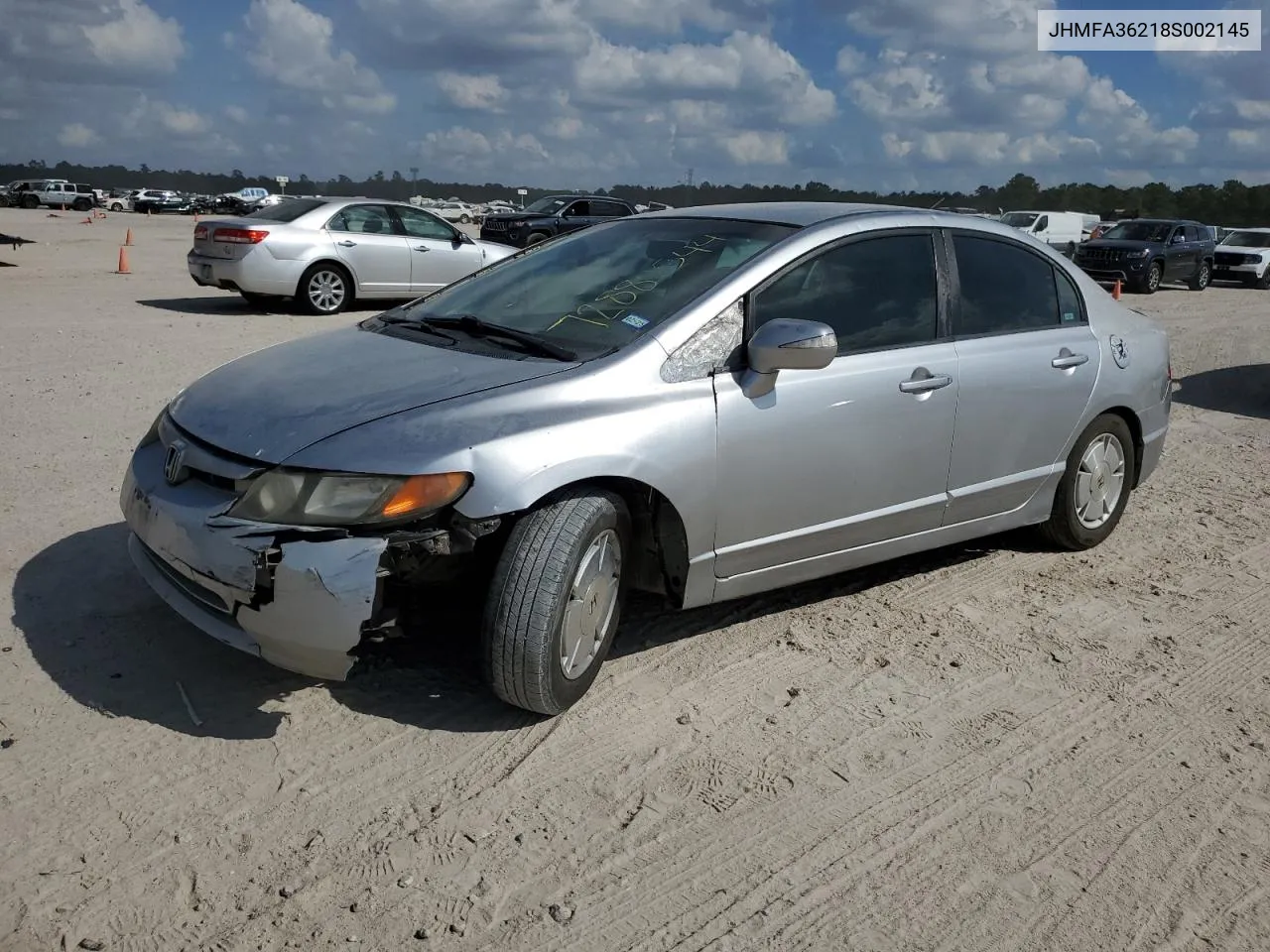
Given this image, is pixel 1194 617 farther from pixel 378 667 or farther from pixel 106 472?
pixel 106 472

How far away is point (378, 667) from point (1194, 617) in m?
3.38

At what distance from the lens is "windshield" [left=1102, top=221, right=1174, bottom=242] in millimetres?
24422

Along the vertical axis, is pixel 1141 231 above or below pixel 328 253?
above

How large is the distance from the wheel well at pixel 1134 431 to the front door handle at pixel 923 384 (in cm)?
138

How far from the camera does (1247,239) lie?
2794 centimetres

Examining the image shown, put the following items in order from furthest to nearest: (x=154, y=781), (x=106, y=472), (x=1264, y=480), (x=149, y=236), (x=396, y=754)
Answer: (x=149, y=236), (x=1264, y=480), (x=106, y=472), (x=396, y=754), (x=154, y=781)

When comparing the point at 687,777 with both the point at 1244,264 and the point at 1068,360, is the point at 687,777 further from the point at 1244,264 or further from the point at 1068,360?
the point at 1244,264

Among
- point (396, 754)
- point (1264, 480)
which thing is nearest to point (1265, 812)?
point (396, 754)

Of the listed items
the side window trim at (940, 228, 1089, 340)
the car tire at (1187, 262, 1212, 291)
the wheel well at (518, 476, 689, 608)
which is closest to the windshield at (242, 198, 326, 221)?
the side window trim at (940, 228, 1089, 340)

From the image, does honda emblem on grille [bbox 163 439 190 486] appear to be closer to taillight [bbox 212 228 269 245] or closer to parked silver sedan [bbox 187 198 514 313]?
parked silver sedan [bbox 187 198 514 313]

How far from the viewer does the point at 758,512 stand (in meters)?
3.91

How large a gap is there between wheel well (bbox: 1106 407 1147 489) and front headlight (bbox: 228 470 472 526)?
3.56m

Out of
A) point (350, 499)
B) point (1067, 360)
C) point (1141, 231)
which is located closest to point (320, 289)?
point (1067, 360)

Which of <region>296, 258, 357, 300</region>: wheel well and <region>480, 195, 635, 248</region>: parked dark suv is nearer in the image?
<region>296, 258, 357, 300</region>: wheel well
